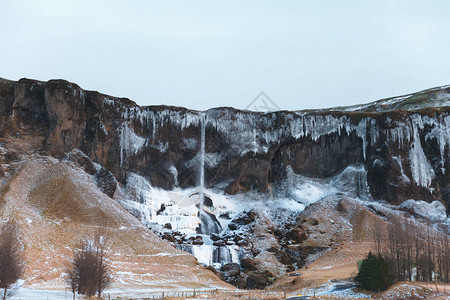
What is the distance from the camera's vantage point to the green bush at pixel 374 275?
153 feet

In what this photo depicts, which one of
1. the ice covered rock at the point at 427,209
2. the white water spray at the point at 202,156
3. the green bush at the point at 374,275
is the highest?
the white water spray at the point at 202,156

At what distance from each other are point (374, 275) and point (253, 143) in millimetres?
51671

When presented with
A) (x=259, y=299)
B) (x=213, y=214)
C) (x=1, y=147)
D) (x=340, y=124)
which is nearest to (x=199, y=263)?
(x=213, y=214)

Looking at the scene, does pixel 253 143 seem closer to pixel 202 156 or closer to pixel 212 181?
pixel 202 156

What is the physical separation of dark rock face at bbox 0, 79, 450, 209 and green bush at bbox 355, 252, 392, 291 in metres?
45.2

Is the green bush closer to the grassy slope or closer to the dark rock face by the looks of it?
the grassy slope

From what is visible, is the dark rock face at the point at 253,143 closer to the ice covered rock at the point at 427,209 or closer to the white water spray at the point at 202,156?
the white water spray at the point at 202,156

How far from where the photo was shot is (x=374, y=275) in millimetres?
46844

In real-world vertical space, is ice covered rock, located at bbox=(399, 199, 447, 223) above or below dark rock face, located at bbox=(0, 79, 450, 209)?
below

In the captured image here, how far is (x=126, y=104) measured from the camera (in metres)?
88.8

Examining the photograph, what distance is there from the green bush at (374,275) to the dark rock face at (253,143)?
148ft

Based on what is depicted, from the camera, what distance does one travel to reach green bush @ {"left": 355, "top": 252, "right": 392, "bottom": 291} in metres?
46.7

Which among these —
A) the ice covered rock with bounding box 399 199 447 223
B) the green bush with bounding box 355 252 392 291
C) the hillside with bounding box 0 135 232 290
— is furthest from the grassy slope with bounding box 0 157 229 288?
the ice covered rock with bounding box 399 199 447 223

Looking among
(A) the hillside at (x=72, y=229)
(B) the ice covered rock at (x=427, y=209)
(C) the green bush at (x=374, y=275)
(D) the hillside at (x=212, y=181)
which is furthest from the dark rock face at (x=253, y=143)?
(C) the green bush at (x=374, y=275)
